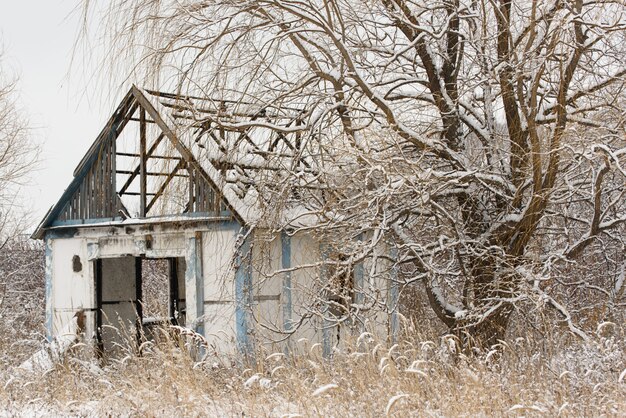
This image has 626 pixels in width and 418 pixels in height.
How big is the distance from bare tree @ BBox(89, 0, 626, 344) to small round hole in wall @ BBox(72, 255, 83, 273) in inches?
207

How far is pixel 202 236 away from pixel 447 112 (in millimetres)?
4382

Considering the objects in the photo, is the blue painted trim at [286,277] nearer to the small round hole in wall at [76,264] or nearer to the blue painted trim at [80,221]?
the blue painted trim at [80,221]

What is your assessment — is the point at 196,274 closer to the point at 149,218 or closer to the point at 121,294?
the point at 149,218

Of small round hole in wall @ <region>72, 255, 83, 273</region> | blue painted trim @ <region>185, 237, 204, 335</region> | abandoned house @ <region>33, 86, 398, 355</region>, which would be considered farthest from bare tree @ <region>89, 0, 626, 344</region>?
small round hole in wall @ <region>72, 255, 83, 273</region>

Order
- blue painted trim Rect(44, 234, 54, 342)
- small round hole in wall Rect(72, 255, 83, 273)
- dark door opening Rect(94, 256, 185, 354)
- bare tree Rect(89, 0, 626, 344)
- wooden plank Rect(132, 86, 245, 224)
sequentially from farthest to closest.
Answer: dark door opening Rect(94, 256, 185, 354), blue painted trim Rect(44, 234, 54, 342), small round hole in wall Rect(72, 255, 83, 273), wooden plank Rect(132, 86, 245, 224), bare tree Rect(89, 0, 626, 344)

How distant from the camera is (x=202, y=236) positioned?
1209cm

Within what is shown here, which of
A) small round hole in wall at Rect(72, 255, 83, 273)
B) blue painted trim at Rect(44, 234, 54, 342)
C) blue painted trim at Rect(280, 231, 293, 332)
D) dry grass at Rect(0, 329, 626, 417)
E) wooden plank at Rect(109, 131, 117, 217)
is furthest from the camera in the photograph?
blue painted trim at Rect(44, 234, 54, 342)

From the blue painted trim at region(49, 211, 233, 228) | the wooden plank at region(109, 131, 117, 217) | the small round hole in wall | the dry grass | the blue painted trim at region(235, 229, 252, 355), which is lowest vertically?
the dry grass

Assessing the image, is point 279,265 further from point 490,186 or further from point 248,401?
point 248,401

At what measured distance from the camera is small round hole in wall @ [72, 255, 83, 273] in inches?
538

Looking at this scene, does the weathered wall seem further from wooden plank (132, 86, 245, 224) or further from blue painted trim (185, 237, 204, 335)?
wooden plank (132, 86, 245, 224)

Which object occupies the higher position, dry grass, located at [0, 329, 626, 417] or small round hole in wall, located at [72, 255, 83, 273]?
small round hole in wall, located at [72, 255, 83, 273]

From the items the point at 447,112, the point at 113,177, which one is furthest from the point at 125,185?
the point at 447,112

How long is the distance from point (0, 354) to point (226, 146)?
17.3ft
